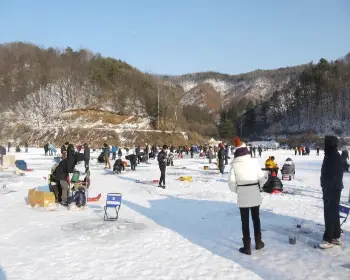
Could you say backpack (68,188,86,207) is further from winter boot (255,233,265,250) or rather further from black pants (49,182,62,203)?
winter boot (255,233,265,250)

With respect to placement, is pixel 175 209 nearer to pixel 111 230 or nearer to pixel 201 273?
pixel 111 230

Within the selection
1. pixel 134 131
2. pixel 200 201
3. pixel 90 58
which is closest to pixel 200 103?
pixel 90 58

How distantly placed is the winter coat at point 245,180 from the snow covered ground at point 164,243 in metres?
0.90

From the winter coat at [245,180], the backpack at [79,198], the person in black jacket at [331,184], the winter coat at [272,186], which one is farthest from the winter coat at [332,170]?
the winter coat at [272,186]

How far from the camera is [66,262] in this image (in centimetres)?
571

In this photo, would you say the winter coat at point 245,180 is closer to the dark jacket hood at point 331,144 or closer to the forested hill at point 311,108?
the dark jacket hood at point 331,144

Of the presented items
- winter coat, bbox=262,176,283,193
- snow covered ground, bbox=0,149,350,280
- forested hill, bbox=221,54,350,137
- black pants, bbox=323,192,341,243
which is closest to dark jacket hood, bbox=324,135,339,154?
black pants, bbox=323,192,341,243

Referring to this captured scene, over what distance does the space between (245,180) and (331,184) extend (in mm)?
1417

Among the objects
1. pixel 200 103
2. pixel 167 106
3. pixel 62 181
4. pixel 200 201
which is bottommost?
pixel 200 201

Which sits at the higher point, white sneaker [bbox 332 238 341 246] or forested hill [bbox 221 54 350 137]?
forested hill [bbox 221 54 350 137]

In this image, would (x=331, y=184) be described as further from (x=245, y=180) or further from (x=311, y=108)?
(x=311, y=108)

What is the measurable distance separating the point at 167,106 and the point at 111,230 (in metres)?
63.2

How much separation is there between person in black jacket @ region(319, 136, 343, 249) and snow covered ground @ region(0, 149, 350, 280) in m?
0.34

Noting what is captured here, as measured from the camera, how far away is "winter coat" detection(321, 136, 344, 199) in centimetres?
588
